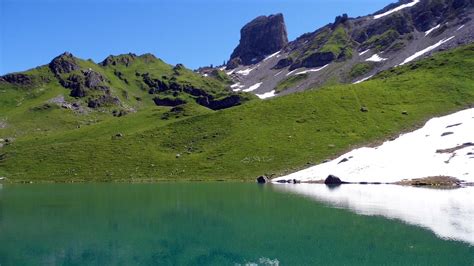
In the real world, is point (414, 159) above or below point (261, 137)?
below

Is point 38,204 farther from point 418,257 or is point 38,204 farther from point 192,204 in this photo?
point 418,257

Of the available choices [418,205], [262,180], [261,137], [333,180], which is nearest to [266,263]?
[418,205]

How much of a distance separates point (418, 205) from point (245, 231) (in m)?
24.9

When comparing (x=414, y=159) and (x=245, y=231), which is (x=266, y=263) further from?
(x=414, y=159)

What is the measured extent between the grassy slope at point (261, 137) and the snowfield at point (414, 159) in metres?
9.75

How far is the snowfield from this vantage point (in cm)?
8144

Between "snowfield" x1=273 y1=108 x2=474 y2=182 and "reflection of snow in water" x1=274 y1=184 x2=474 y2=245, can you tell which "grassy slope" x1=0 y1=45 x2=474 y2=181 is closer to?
"snowfield" x1=273 y1=108 x2=474 y2=182

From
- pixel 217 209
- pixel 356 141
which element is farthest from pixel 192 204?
pixel 356 141

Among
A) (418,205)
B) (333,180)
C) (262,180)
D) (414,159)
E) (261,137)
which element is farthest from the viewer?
(261,137)

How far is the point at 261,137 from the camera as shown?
13025cm

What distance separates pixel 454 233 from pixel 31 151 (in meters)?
137

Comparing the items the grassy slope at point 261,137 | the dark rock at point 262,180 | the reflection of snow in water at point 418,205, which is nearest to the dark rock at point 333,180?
the reflection of snow in water at point 418,205

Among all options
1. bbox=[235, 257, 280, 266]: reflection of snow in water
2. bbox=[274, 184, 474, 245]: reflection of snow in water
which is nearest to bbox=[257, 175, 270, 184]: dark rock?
bbox=[274, 184, 474, 245]: reflection of snow in water

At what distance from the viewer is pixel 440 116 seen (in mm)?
126625
